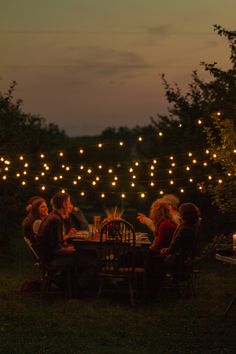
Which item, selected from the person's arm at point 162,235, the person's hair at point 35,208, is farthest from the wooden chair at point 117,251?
the person's hair at point 35,208

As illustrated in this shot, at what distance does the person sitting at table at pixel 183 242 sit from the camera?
7.95 m

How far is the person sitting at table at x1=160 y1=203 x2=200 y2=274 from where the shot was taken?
7.95m

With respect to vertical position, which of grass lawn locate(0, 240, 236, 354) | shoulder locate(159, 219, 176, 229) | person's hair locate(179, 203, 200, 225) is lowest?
grass lawn locate(0, 240, 236, 354)

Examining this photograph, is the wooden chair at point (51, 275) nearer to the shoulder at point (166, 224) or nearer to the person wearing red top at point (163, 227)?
the person wearing red top at point (163, 227)

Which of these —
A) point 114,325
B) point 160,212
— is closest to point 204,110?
point 160,212

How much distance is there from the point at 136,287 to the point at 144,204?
623 centimetres

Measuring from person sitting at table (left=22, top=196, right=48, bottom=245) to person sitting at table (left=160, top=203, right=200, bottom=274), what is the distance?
1542 millimetres

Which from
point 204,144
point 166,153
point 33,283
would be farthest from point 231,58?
point 33,283

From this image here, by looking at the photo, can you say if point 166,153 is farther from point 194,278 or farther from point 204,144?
point 194,278

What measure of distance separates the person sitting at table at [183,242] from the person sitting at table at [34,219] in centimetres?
154

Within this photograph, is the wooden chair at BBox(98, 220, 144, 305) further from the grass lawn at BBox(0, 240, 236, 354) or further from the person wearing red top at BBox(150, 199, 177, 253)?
the person wearing red top at BBox(150, 199, 177, 253)

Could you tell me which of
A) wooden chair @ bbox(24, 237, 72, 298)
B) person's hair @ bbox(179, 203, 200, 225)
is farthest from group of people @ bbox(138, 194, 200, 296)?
wooden chair @ bbox(24, 237, 72, 298)

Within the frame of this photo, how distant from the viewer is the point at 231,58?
10.5 metres

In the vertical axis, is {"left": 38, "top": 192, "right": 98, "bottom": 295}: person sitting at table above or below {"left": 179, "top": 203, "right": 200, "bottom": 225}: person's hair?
below
